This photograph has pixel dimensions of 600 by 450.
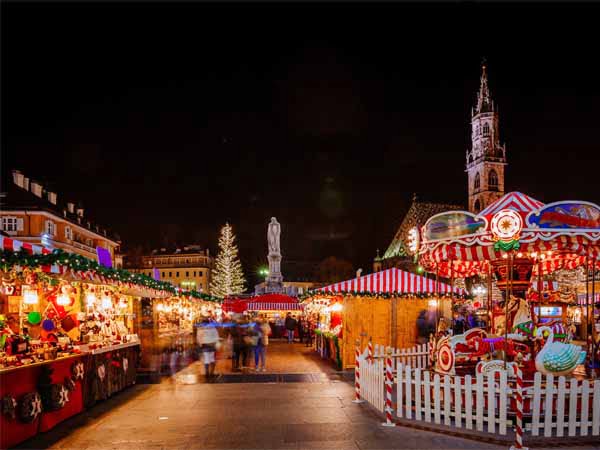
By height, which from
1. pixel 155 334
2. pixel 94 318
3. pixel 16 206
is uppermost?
pixel 16 206


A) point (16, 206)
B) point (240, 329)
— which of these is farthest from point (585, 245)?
point (16, 206)

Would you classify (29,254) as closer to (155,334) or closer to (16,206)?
(155,334)

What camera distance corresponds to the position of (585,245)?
10.1m

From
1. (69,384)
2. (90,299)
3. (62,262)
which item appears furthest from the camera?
(90,299)

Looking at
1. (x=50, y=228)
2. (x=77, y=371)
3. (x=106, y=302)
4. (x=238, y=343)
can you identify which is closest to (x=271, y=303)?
(x=238, y=343)

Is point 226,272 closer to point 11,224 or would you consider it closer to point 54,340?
point 11,224

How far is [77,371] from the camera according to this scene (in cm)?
937

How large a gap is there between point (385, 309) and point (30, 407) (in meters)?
11.1

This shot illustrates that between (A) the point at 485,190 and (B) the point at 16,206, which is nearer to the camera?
(B) the point at 16,206

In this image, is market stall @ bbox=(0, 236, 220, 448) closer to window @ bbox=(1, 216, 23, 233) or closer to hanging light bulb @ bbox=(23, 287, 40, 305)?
hanging light bulb @ bbox=(23, 287, 40, 305)

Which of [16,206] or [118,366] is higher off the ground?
[16,206]

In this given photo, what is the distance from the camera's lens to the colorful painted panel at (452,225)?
10117 mm

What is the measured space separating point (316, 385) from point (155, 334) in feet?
35.3

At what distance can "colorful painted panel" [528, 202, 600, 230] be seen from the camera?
30.5 ft
